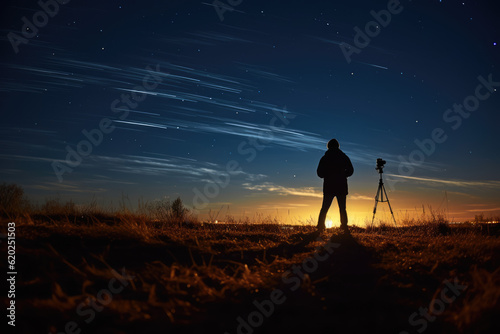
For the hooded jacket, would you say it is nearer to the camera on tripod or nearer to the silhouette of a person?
the silhouette of a person

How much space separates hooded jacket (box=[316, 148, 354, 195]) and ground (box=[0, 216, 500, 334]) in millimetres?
4233

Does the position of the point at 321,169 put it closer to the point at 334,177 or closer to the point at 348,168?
the point at 334,177

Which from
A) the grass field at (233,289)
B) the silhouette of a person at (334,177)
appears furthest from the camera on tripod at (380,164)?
the grass field at (233,289)

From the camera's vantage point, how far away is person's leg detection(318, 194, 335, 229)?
32.0ft

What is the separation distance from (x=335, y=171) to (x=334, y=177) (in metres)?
0.21

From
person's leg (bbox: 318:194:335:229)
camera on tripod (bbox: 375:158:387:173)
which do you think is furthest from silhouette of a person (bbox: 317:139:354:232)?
camera on tripod (bbox: 375:158:387:173)

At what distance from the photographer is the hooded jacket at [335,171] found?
32.0 ft

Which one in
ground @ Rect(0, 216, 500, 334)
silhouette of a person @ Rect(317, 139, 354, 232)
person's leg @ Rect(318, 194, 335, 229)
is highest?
silhouette of a person @ Rect(317, 139, 354, 232)

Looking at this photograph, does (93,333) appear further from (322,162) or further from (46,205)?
(46,205)

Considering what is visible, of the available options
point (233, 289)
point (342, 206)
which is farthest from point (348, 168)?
point (233, 289)

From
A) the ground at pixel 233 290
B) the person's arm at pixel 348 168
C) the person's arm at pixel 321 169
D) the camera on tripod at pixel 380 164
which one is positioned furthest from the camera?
the camera on tripod at pixel 380 164

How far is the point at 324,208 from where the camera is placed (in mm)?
9922

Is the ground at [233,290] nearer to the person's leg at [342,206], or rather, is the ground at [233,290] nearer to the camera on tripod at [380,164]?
the person's leg at [342,206]

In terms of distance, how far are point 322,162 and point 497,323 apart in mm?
7758
